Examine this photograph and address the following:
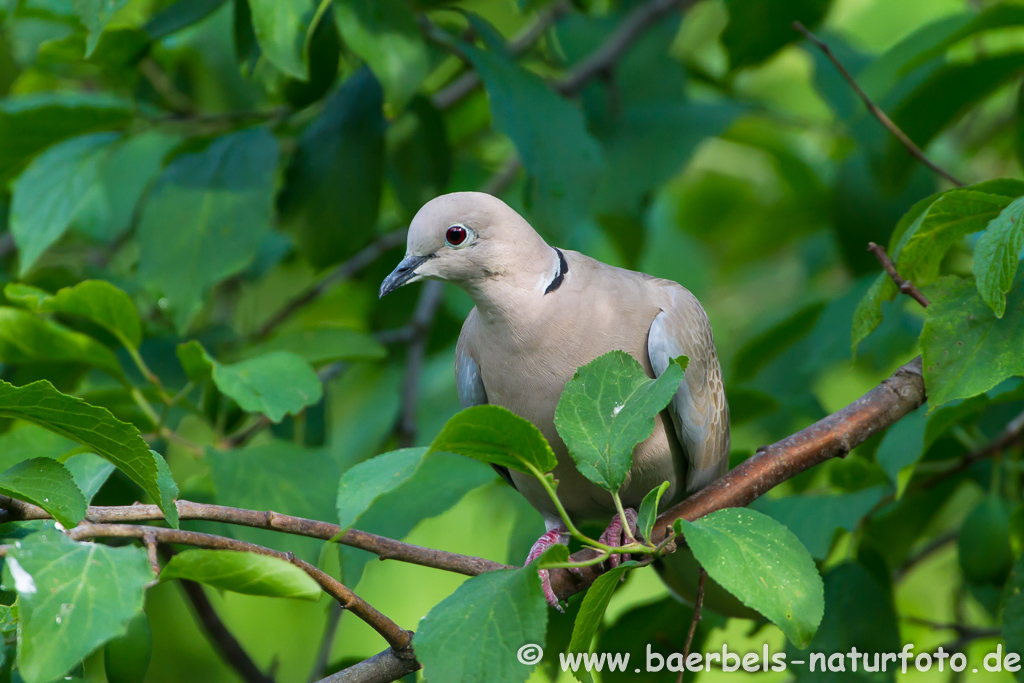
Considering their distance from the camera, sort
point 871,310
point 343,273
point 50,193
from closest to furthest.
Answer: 1. point 871,310
2. point 50,193
3. point 343,273

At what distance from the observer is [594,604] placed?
4.37ft

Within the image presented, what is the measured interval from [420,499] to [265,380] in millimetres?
429

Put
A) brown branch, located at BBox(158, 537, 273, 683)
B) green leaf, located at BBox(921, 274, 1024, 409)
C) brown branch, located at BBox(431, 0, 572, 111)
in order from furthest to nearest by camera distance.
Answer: brown branch, located at BBox(431, 0, 572, 111)
brown branch, located at BBox(158, 537, 273, 683)
green leaf, located at BBox(921, 274, 1024, 409)

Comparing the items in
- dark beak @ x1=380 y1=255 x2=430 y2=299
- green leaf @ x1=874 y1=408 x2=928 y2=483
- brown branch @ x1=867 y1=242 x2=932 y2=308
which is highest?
brown branch @ x1=867 y1=242 x2=932 y2=308

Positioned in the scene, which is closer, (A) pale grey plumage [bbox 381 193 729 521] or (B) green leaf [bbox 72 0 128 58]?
(B) green leaf [bbox 72 0 128 58]

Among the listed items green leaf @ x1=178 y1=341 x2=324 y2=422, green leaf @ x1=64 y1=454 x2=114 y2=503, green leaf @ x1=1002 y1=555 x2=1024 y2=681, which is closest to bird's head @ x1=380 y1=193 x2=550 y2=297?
green leaf @ x1=178 y1=341 x2=324 y2=422

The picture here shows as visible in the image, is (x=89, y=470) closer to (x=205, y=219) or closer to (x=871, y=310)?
(x=205, y=219)

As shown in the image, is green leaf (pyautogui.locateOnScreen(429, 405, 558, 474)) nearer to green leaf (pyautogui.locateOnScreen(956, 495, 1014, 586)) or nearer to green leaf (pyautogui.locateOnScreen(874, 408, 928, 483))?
green leaf (pyautogui.locateOnScreen(874, 408, 928, 483))

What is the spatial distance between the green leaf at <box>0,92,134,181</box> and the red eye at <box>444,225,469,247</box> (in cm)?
108

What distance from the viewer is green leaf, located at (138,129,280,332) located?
2.30m

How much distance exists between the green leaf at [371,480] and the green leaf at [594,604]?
326 millimetres

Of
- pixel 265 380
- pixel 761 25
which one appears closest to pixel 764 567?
pixel 265 380

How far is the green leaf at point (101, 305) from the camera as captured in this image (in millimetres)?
1949

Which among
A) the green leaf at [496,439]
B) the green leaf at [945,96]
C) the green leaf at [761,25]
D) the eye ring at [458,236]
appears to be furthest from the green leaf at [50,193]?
the green leaf at [945,96]
